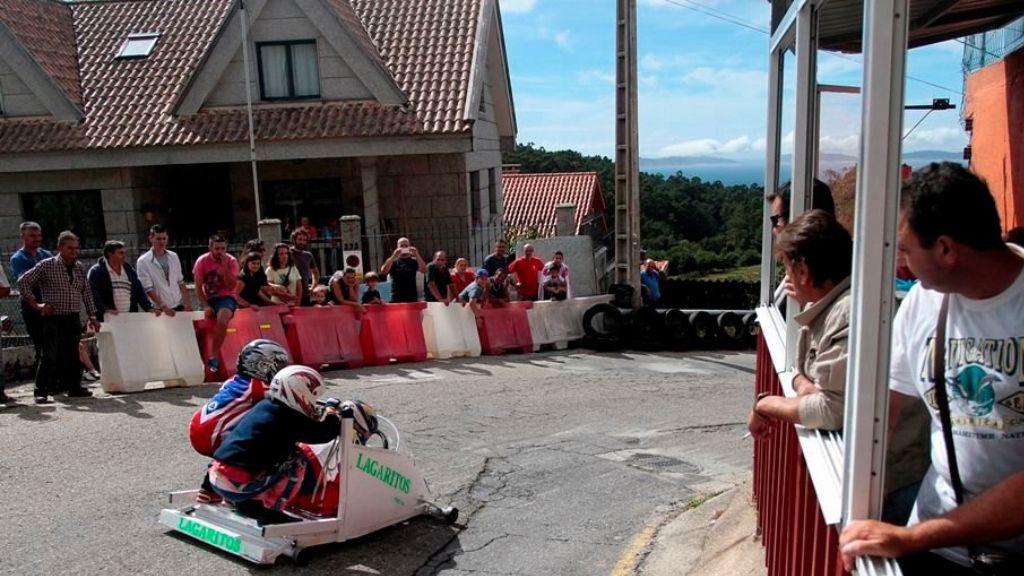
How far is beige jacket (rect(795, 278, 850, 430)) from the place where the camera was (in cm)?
297

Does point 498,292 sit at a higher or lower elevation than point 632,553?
higher

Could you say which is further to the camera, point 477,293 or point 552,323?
point 552,323

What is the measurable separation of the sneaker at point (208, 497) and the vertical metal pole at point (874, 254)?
4782 millimetres

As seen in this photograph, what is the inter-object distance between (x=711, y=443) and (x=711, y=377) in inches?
124

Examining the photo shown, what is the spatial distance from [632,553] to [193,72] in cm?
1803

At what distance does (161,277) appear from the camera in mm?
10922

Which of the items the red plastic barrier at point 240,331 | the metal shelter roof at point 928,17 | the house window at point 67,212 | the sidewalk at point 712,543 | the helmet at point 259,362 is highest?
the metal shelter roof at point 928,17

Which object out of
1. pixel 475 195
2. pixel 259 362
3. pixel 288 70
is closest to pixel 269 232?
pixel 288 70

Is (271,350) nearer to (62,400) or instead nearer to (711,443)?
(711,443)

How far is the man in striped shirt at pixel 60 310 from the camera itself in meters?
9.59

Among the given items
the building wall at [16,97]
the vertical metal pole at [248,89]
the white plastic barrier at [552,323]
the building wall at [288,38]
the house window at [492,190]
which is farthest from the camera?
the house window at [492,190]

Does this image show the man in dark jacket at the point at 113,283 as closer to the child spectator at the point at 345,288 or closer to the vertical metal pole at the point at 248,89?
the child spectator at the point at 345,288

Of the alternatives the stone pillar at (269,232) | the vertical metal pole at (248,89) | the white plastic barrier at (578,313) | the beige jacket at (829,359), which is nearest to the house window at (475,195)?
the vertical metal pole at (248,89)

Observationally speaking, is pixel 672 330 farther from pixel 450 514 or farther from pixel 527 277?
pixel 450 514
